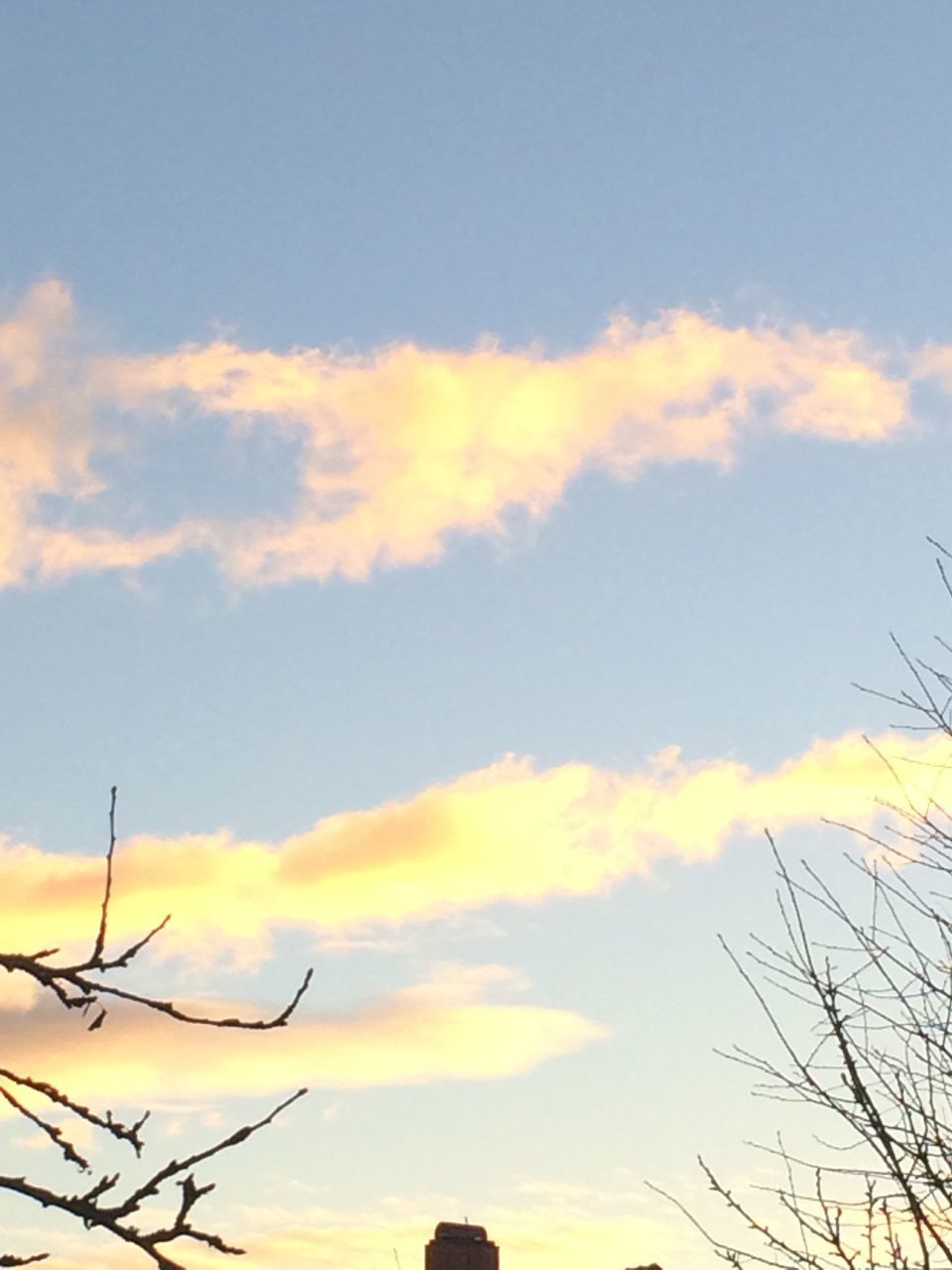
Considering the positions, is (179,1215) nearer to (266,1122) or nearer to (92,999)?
(266,1122)

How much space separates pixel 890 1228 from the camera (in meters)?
8.84

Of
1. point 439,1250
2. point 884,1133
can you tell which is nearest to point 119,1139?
point 884,1133

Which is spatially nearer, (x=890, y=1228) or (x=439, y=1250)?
(x=890, y=1228)

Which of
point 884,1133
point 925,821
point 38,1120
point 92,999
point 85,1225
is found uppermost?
point 925,821

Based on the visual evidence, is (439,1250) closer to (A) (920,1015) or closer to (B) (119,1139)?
(A) (920,1015)

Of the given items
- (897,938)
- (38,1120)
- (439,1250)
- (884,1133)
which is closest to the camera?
(38,1120)

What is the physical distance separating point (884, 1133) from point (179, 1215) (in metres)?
5.71

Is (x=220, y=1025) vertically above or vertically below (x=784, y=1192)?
below

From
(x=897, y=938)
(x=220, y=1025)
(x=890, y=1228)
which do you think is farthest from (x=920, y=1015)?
(x=220, y=1025)

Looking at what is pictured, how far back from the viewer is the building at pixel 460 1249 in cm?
1380

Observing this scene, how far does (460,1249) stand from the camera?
13891mm

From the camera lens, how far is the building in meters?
13.8

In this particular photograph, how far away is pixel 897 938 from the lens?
9.42 m

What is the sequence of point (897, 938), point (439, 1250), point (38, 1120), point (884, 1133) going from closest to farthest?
point (38, 1120)
point (884, 1133)
point (897, 938)
point (439, 1250)
